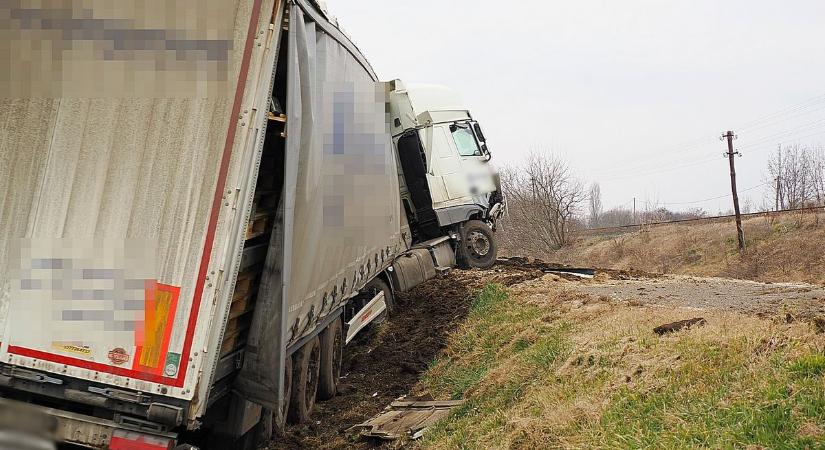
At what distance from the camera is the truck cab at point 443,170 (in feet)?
44.1

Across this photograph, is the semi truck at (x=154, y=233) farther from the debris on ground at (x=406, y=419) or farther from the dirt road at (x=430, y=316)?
the dirt road at (x=430, y=316)

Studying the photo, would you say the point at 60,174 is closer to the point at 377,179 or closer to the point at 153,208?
the point at 153,208

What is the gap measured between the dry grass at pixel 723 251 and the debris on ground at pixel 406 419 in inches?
588

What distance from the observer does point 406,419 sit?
6.98 meters

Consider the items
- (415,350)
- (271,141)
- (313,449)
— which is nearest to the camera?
(271,141)

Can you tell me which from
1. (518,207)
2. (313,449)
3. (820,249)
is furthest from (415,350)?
(518,207)

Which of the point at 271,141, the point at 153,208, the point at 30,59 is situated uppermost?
the point at 30,59

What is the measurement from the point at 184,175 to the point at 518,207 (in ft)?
107

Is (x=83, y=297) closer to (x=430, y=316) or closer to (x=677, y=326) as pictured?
(x=677, y=326)

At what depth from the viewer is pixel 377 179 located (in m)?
8.82

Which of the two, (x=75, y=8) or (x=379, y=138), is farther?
(x=379, y=138)

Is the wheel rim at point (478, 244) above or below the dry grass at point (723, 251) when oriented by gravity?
above

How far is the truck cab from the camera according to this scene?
1345cm

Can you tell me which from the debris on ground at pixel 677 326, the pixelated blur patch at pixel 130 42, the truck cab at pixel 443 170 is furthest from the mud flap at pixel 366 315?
the pixelated blur patch at pixel 130 42
